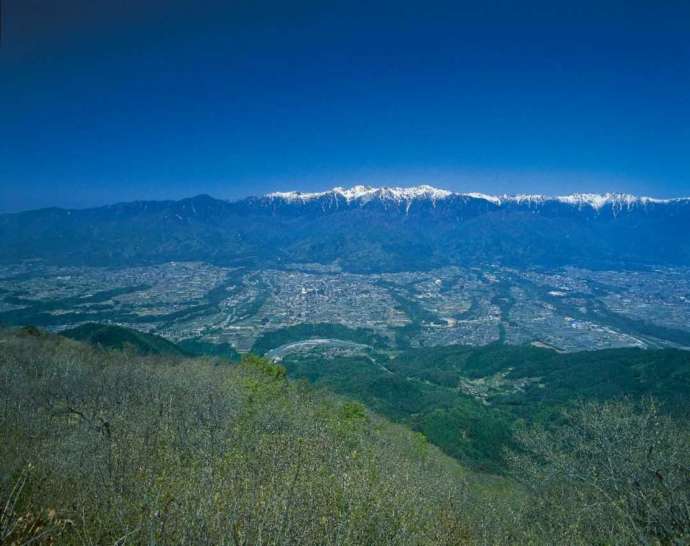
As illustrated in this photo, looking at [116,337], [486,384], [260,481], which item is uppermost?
[260,481]

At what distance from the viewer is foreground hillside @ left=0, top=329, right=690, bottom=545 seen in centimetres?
630

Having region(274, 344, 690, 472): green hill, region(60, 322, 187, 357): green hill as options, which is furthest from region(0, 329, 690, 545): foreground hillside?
region(60, 322, 187, 357): green hill

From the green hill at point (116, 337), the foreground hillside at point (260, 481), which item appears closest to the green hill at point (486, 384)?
the green hill at point (116, 337)

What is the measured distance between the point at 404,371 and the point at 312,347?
25532 mm

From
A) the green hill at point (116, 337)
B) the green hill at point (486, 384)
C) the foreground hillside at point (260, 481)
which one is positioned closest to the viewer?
the foreground hillside at point (260, 481)

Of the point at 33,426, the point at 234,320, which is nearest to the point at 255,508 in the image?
the point at 33,426

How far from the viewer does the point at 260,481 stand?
908 cm

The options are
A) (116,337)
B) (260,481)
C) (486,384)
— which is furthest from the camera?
(486,384)

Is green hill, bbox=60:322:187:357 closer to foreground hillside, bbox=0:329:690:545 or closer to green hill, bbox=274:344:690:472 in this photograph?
green hill, bbox=274:344:690:472

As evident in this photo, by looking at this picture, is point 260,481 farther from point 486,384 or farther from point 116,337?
point 486,384

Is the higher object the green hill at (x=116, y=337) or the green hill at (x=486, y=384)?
the green hill at (x=116, y=337)

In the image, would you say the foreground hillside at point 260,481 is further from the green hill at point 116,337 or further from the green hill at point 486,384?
the green hill at point 116,337

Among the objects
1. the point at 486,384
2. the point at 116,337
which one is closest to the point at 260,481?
the point at 116,337

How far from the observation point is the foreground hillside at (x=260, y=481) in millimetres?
6297
